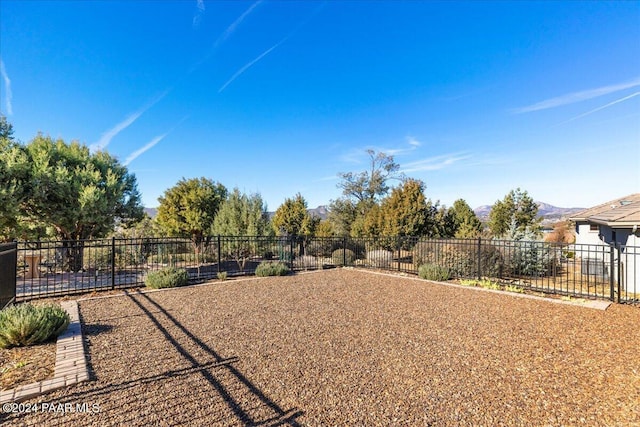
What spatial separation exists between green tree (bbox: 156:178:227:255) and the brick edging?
13.5 meters

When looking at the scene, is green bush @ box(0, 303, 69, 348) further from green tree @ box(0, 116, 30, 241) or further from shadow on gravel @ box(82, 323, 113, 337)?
green tree @ box(0, 116, 30, 241)

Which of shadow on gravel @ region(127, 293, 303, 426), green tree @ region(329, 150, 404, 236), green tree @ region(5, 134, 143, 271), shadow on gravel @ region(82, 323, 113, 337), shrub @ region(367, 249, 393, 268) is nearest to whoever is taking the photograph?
shadow on gravel @ region(127, 293, 303, 426)

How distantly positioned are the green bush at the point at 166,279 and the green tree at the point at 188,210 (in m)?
8.77

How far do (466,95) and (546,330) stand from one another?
44.0 ft

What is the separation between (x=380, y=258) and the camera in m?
14.0

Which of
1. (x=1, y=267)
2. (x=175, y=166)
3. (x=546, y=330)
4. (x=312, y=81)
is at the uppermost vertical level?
(x=312, y=81)

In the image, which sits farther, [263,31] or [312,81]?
[312,81]

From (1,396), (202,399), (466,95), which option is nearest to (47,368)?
(1,396)

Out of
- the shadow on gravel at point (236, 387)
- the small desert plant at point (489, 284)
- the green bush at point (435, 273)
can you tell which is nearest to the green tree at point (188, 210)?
the green bush at point (435, 273)

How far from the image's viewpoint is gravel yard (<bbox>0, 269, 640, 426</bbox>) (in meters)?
2.59

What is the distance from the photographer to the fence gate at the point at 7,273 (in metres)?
5.03

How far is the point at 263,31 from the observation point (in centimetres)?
1291

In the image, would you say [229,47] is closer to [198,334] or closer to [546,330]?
[198,334]

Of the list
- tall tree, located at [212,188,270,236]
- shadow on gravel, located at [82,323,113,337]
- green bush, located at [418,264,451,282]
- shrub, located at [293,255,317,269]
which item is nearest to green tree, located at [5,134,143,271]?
tall tree, located at [212,188,270,236]
